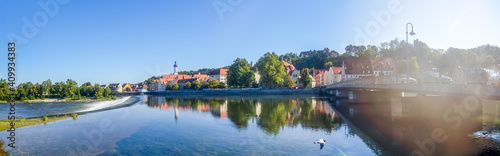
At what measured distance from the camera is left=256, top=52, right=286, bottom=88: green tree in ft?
291

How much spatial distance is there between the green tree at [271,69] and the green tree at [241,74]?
1010cm

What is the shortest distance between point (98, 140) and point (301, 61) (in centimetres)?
13095

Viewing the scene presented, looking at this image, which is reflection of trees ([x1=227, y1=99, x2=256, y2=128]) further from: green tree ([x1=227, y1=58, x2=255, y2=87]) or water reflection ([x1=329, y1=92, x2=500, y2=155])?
green tree ([x1=227, y1=58, x2=255, y2=87])

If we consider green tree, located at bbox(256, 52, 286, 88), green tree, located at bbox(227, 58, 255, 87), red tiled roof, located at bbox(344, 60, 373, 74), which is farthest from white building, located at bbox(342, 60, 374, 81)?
green tree, located at bbox(227, 58, 255, 87)

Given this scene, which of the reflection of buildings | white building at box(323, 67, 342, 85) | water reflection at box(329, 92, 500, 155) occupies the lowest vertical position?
the reflection of buildings

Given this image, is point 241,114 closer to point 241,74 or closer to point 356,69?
point 356,69

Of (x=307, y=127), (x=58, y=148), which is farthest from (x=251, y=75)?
(x=58, y=148)

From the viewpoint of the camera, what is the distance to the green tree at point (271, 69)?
88750mm

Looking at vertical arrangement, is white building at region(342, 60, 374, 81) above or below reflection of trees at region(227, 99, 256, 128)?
above

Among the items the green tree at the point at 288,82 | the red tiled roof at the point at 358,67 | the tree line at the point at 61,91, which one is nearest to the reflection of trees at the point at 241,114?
the red tiled roof at the point at 358,67

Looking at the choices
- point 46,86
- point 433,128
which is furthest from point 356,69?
point 46,86

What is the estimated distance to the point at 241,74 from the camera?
101m

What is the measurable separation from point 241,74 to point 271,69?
1612 cm

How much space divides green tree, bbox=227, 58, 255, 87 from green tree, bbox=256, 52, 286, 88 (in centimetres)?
1010
